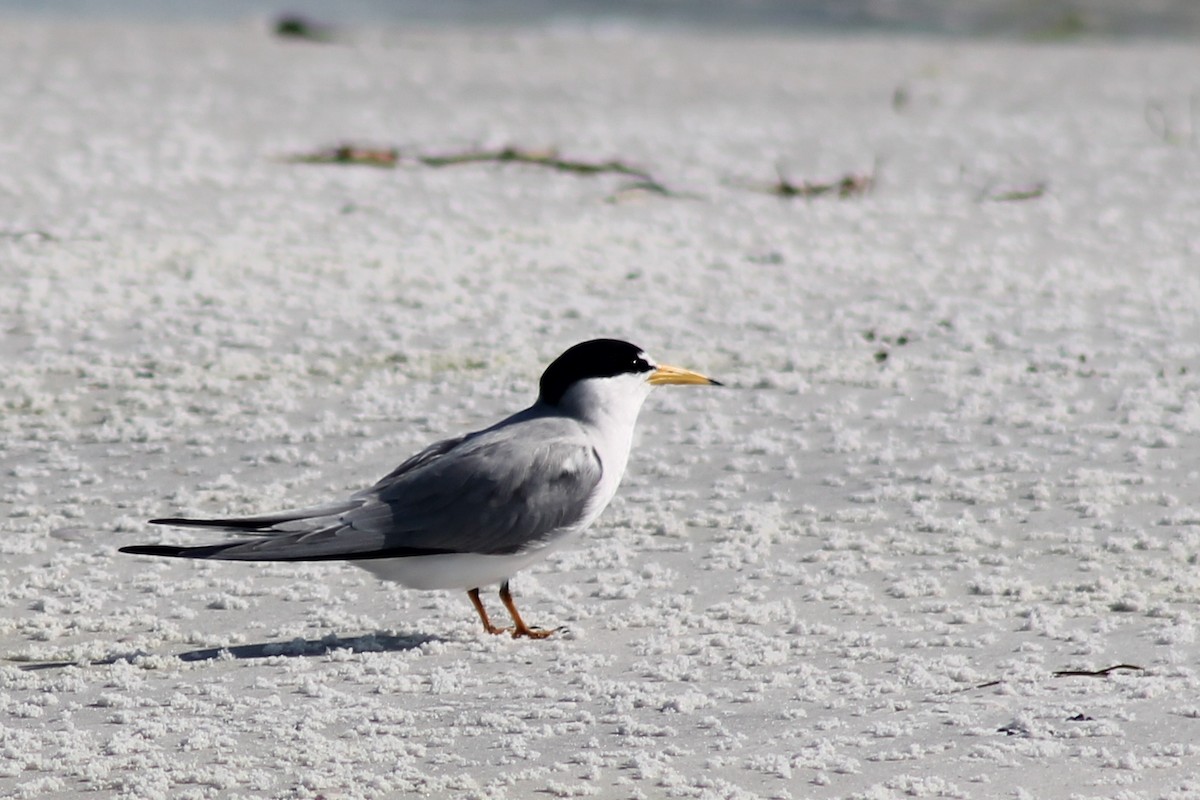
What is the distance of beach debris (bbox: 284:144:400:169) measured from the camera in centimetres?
1071

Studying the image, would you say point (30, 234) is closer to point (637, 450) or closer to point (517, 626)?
point (637, 450)

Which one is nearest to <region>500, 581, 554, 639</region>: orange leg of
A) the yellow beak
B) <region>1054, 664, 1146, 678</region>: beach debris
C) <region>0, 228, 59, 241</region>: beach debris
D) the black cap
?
the black cap

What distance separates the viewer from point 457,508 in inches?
165

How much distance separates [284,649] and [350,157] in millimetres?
7128

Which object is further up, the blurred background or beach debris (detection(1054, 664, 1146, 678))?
the blurred background

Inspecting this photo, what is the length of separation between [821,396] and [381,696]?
305cm

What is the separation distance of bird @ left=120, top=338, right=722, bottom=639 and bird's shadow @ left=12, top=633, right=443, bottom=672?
0.58 feet

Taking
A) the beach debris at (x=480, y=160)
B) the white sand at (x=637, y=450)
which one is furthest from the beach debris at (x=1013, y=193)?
the beach debris at (x=480, y=160)

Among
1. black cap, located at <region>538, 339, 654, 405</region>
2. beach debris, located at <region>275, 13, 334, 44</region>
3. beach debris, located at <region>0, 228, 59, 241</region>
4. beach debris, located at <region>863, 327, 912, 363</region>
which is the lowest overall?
beach debris, located at <region>0, 228, 59, 241</region>

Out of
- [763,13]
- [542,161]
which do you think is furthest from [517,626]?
[763,13]

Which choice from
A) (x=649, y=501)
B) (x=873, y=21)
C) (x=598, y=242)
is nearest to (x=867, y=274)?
(x=598, y=242)

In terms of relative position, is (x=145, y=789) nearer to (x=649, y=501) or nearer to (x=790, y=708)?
(x=790, y=708)

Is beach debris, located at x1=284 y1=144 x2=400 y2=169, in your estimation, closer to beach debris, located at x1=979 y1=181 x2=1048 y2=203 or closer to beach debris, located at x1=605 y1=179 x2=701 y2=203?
beach debris, located at x1=605 y1=179 x2=701 y2=203

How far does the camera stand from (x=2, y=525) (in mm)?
4848
